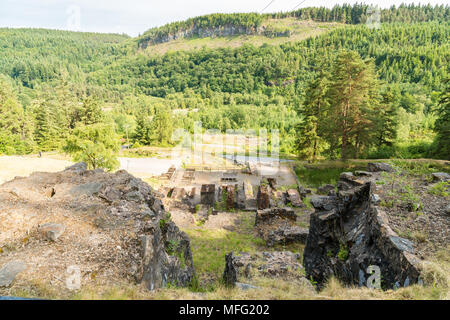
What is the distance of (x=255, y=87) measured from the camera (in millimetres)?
116875

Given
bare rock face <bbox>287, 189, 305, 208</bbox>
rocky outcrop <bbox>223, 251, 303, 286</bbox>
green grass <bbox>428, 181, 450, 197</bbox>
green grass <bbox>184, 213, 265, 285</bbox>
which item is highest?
green grass <bbox>428, 181, 450, 197</bbox>

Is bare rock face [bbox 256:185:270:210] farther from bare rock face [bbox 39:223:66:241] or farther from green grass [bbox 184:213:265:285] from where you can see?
bare rock face [bbox 39:223:66:241]

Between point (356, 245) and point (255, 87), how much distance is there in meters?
116

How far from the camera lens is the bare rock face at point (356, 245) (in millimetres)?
5430

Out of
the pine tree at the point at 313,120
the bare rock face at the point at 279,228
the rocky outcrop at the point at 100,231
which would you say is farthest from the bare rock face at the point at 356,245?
the pine tree at the point at 313,120

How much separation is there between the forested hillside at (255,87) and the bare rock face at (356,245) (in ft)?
31.5

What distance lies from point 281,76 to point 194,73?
5454cm

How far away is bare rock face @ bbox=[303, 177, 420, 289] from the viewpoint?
5.43m

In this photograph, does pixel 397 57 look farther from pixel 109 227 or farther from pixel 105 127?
pixel 109 227

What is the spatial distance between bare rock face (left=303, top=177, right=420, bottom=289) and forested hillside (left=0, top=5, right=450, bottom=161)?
959 cm

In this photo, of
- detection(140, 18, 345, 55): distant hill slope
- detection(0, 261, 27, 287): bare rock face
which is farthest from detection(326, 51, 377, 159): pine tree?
detection(140, 18, 345, 55): distant hill slope

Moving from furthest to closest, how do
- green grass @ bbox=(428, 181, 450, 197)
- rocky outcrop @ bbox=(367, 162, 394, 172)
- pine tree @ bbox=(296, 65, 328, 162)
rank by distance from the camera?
pine tree @ bbox=(296, 65, 328, 162) → rocky outcrop @ bbox=(367, 162, 394, 172) → green grass @ bbox=(428, 181, 450, 197)

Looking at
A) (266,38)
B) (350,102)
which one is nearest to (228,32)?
(266,38)

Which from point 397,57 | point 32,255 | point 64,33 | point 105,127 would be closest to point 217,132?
point 105,127
